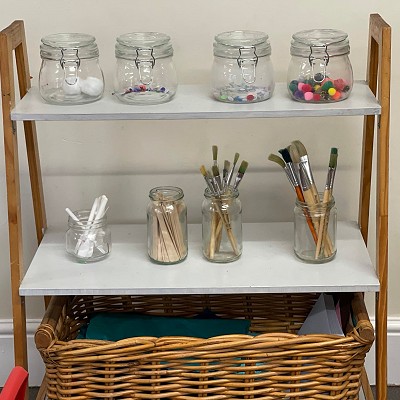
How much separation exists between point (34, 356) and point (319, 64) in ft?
3.58

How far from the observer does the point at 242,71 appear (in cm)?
169

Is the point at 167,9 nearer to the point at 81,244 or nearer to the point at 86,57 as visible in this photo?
the point at 86,57

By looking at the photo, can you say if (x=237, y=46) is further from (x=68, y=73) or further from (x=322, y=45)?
(x=68, y=73)

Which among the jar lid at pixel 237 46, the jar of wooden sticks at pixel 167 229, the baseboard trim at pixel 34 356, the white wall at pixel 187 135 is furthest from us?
the baseboard trim at pixel 34 356

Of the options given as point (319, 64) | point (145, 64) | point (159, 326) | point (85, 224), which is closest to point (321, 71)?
point (319, 64)

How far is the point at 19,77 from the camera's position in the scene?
1.79m

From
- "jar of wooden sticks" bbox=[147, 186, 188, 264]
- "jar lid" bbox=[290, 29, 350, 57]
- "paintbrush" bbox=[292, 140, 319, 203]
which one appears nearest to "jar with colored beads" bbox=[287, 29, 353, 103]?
"jar lid" bbox=[290, 29, 350, 57]

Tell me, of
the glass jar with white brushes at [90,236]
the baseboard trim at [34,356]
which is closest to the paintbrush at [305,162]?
the glass jar with white brushes at [90,236]

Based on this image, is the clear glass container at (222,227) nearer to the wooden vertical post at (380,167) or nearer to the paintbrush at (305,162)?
the paintbrush at (305,162)

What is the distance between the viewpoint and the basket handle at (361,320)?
5.49ft

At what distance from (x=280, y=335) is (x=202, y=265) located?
24 centimetres

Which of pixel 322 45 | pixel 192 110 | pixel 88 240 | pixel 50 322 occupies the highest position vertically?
Result: pixel 322 45

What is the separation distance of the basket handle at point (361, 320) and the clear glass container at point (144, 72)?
603mm

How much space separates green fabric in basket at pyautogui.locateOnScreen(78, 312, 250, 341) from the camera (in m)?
1.93
